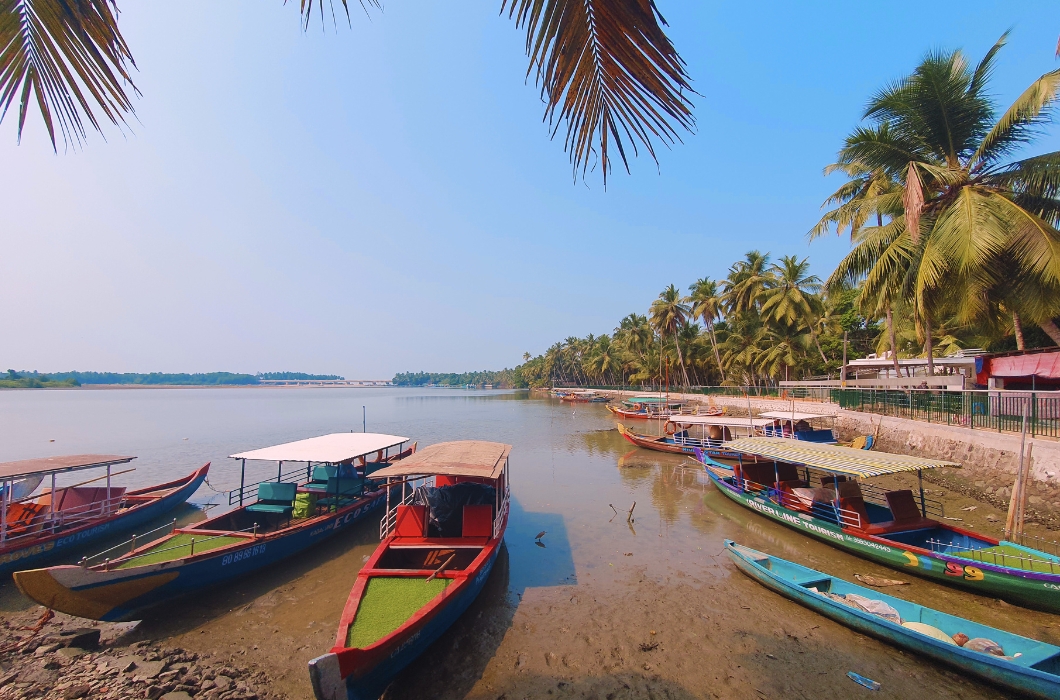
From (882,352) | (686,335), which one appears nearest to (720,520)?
(882,352)

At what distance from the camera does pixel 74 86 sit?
205cm

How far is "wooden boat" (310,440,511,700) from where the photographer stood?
5.05 m

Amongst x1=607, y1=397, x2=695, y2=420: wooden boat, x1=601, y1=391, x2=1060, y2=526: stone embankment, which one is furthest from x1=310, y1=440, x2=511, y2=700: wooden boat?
x1=607, y1=397, x2=695, y2=420: wooden boat

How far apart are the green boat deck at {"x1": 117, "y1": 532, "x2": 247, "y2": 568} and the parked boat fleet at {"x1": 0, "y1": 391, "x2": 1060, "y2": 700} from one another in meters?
0.03

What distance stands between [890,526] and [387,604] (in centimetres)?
958

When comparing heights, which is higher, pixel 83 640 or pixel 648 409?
pixel 648 409

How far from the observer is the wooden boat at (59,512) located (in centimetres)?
895

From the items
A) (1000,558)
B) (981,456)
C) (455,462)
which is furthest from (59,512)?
(981,456)

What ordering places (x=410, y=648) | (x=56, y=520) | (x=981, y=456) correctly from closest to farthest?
(x=410, y=648), (x=56, y=520), (x=981, y=456)

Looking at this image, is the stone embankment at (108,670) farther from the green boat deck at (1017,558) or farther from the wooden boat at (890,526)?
the green boat deck at (1017,558)

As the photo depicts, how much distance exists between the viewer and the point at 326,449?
11242 millimetres

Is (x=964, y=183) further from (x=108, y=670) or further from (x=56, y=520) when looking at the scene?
(x=56, y=520)

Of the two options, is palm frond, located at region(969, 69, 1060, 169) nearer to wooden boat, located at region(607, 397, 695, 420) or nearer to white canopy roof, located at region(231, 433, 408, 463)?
white canopy roof, located at region(231, 433, 408, 463)

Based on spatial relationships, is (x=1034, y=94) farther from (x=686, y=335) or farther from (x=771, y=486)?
(x=686, y=335)
